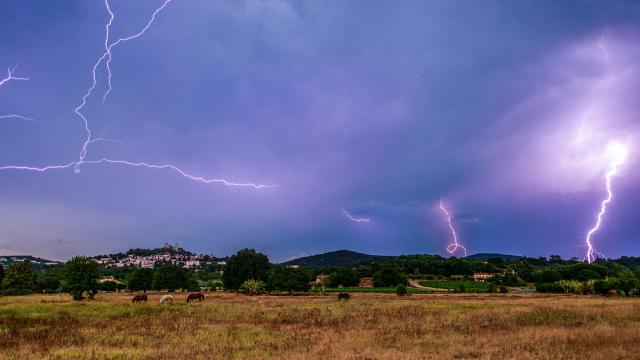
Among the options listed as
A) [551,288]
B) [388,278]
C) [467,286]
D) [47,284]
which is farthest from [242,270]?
[551,288]

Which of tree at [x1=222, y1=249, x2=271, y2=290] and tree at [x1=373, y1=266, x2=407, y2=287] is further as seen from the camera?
tree at [x1=373, y1=266, x2=407, y2=287]

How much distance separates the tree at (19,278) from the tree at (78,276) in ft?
137

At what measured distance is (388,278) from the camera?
382 feet

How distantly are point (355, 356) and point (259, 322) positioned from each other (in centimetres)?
1345

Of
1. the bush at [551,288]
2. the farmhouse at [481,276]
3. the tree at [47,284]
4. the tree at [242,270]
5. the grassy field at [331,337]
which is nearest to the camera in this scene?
the grassy field at [331,337]

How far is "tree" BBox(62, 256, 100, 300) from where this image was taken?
5597 centimetres

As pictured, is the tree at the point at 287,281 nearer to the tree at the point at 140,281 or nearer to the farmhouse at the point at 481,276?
the tree at the point at 140,281

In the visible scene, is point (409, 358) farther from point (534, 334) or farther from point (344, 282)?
point (344, 282)

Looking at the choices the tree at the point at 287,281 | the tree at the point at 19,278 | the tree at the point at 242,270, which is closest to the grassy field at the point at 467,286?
the tree at the point at 287,281

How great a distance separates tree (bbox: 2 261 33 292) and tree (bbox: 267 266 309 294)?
52630 mm

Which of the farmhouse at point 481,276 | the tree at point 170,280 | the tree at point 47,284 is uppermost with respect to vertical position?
the farmhouse at point 481,276

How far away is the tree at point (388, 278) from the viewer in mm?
116188

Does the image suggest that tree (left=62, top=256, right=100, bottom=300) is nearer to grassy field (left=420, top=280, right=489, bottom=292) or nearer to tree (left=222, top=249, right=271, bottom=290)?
tree (left=222, top=249, right=271, bottom=290)

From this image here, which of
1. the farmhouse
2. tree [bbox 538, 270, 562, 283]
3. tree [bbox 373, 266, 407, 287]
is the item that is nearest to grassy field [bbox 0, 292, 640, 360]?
tree [bbox 373, 266, 407, 287]
